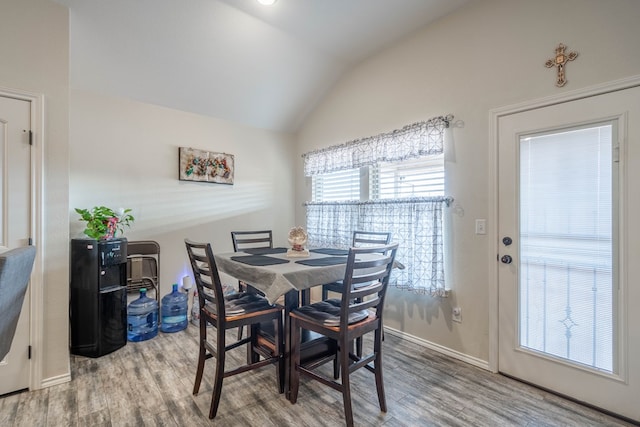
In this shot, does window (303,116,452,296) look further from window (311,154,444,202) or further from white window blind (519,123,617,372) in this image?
white window blind (519,123,617,372)

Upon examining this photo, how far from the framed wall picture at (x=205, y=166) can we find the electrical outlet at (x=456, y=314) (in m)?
2.82

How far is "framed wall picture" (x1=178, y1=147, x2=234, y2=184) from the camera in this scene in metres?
3.38

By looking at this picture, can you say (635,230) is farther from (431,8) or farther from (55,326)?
(55,326)

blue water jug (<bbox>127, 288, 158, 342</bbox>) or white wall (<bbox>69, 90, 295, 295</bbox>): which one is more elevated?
white wall (<bbox>69, 90, 295, 295</bbox>)

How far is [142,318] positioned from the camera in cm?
297

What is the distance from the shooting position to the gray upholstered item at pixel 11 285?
38.1 inches

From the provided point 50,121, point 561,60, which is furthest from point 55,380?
point 561,60

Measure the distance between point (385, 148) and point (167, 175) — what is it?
2.36 m

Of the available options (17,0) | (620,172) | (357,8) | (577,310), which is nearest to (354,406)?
(577,310)

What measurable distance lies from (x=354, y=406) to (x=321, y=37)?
315 centimetres

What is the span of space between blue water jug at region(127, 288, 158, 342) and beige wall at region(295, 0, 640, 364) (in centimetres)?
236

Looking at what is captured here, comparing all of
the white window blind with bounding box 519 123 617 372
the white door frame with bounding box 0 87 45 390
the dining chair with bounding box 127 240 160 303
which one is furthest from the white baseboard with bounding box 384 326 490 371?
the white door frame with bounding box 0 87 45 390

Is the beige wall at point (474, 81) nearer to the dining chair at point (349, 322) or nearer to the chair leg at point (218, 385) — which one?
the dining chair at point (349, 322)

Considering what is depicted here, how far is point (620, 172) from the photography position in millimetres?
1782
